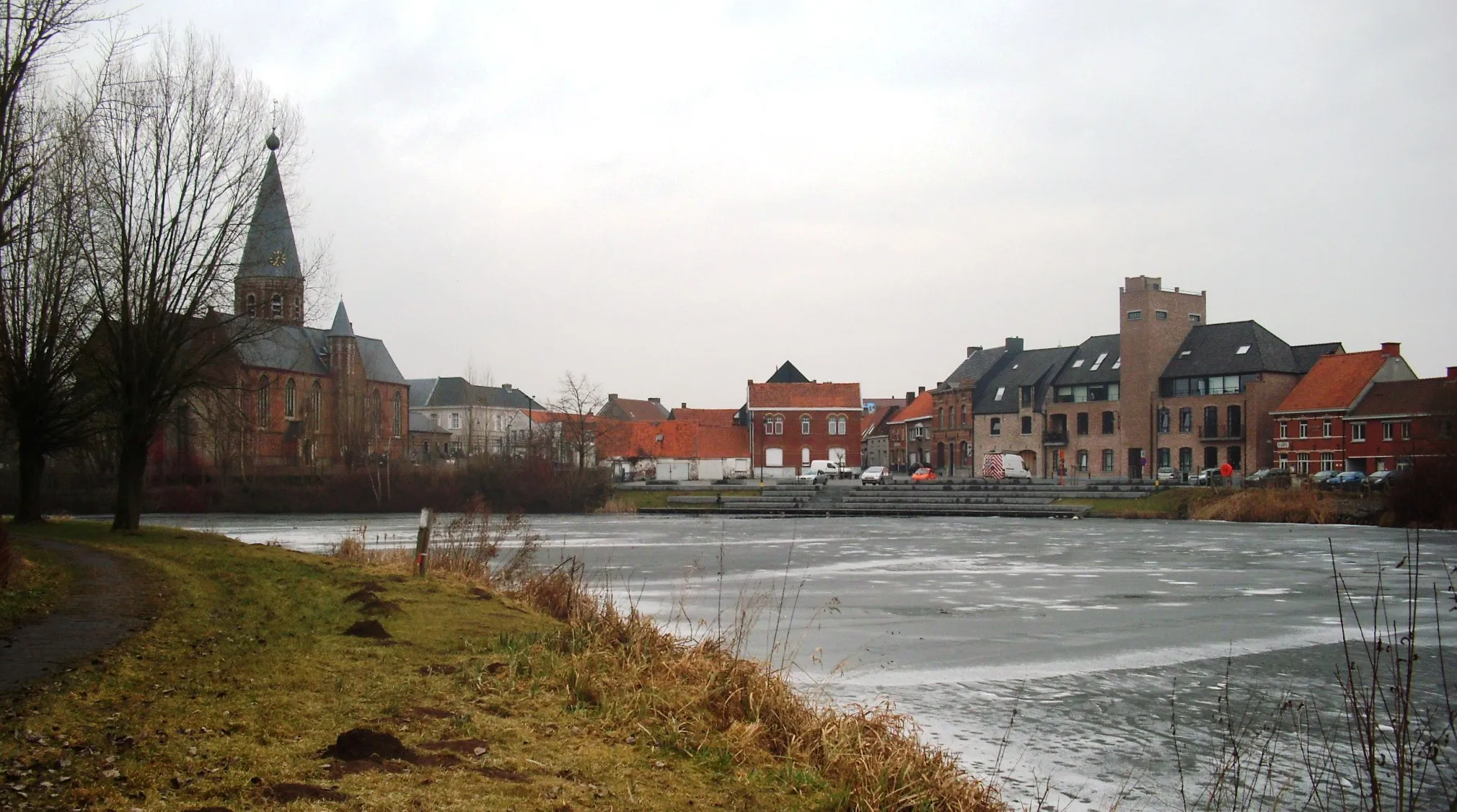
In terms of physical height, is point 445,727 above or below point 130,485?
below

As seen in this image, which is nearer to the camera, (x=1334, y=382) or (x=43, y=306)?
(x=43, y=306)

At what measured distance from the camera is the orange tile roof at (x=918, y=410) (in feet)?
368

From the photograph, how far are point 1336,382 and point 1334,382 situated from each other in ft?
0.42

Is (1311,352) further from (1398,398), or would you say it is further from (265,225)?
(265,225)

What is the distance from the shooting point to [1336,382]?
70.7 m

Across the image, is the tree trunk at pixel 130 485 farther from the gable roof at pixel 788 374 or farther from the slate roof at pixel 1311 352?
the gable roof at pixel 788 374

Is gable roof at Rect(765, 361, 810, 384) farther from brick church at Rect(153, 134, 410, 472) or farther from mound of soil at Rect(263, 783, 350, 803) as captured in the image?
mound of soil at Rect(263, 783, 350, 803)

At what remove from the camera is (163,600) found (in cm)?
1245

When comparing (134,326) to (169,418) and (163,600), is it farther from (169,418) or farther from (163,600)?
(163,600)

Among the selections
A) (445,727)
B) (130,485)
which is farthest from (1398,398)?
(445,727)

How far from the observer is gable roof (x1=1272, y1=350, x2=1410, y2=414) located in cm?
6900

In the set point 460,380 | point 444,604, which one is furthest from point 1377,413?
point 460,380

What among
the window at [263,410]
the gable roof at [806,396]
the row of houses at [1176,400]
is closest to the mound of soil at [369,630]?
the row of houses at [1176,400]

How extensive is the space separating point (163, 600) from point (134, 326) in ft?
44.8
